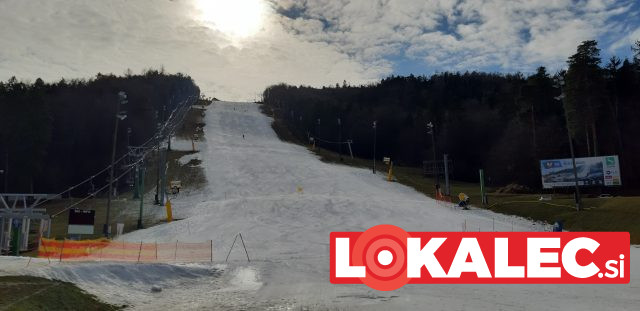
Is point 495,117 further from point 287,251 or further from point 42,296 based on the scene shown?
point 42,296

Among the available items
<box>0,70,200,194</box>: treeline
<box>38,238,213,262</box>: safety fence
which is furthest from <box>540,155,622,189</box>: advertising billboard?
<box>0,70,200,194</box>: treeline

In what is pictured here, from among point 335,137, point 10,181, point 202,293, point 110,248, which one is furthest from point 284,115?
point 202,293

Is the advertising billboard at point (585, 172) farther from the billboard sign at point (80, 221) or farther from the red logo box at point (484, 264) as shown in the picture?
the billboard sign at point (80, 221)

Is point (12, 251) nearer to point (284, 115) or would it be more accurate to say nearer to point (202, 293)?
point (202, 293)

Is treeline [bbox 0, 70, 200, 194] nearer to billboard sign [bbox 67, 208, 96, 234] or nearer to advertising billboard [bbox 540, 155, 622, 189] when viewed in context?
billboard sign [bbox 67, 208, 96, 234]

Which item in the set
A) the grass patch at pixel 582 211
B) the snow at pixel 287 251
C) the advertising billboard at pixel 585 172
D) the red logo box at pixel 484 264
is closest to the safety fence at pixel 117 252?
the snow at pixel 287 251

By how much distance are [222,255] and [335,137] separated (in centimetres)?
8305

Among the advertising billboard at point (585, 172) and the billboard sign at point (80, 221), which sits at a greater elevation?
the advertising billboard at point (585, 172)

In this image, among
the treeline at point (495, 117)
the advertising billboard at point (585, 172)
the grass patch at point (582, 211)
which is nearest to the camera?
the grass patch at point (582, 211)

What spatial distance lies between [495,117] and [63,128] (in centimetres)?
8303

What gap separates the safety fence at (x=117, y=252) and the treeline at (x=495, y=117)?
94.6 ft

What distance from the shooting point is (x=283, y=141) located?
91.9 meters

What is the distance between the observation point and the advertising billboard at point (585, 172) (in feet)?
135

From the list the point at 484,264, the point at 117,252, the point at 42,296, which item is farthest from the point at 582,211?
the point at 42,296
